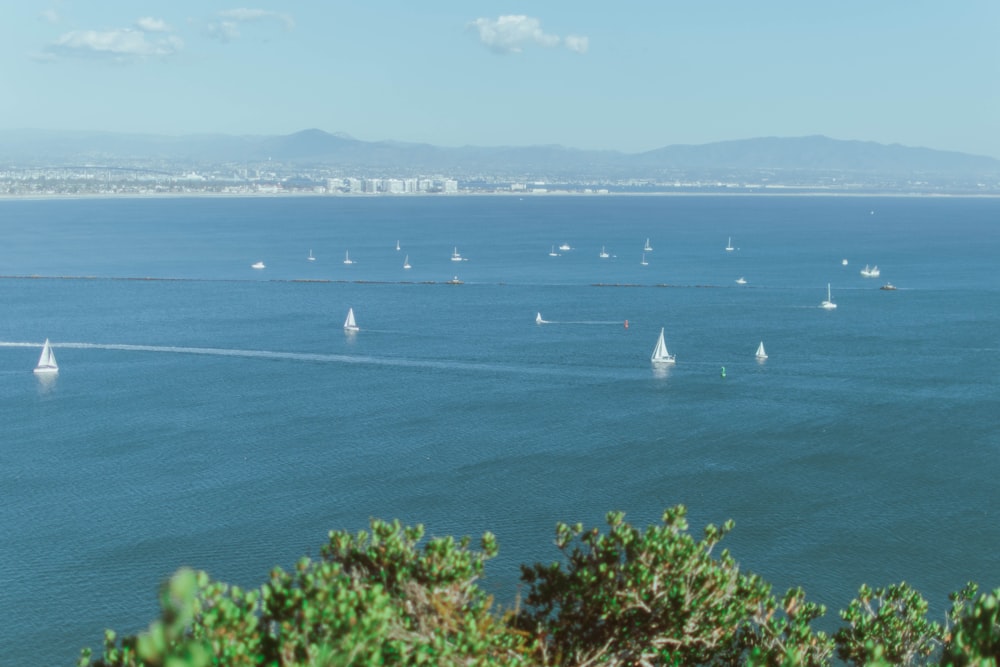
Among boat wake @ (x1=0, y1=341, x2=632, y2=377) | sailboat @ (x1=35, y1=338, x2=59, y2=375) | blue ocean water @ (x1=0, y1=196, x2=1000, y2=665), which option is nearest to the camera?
blue ocean water @ (x1=0, y1=196, x2=1000, y2=665)

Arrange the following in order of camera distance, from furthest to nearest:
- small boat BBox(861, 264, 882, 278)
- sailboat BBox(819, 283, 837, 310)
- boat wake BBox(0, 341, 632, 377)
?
small boat BBox(861, 264, 882, 278) < sailboat BBox(819, 283, 837, 310) < boat wake BBox(0, 341, 632, 377)

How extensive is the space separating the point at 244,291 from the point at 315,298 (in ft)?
20.3

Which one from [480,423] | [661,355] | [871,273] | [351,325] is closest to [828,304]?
[871,273]

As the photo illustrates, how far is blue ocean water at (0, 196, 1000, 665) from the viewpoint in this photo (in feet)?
99.4

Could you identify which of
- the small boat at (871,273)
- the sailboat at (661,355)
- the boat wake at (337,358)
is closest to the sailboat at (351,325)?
the boat wake at (337,358)

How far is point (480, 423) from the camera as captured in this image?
43.0 metres

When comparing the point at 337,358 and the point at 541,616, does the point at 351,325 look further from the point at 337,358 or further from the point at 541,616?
the point at 541,616

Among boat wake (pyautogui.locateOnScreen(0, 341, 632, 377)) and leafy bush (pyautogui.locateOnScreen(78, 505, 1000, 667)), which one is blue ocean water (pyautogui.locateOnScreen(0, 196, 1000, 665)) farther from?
leafy bush (pyautogui.locateOnScreen(78, 505, 1000, 667))

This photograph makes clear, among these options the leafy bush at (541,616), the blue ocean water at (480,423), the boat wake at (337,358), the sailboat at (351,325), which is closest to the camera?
the leafy bush at (541,616)

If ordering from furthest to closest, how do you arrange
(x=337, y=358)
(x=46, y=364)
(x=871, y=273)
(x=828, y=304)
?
(x=871, y=273) → (x=828, y=304) → (x=337, y=358) → (x=46, y=364)

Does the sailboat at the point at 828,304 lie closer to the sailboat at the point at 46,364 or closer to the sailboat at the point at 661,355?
the sailboat at the point at 661,355

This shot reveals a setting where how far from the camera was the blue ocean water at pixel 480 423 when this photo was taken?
30.3 m

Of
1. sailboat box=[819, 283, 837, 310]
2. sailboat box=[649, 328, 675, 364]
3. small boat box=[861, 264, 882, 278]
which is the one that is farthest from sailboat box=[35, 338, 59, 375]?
small boat box=[861, 264, 882, 278]

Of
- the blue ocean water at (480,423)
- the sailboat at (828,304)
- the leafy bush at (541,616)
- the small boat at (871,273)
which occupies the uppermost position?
the leafy bush at (541,616)
